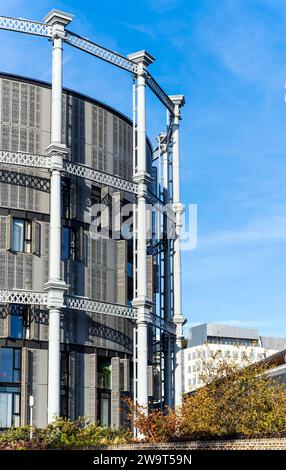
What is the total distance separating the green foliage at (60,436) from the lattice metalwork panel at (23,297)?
6283mm

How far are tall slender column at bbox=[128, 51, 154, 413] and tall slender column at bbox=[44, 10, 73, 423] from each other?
5.79 m

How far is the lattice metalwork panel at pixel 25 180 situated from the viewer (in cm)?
5100

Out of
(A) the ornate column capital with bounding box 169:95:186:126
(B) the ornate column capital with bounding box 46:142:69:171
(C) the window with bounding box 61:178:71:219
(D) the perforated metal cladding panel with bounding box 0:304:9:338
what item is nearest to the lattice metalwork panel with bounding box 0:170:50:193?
(C) the window with bounding box 61:178:71:219

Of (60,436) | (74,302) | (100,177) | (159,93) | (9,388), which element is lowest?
(60,436)

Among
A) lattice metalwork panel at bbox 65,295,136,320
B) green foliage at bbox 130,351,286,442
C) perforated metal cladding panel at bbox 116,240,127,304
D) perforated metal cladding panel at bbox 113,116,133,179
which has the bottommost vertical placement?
green foliage at bbox 130,351,286,442

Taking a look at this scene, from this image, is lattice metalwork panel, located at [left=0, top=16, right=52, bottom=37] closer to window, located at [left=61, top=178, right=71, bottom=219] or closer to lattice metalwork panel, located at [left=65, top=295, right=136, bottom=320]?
window, located at [left=61, top=178, right=71, bottom=219]

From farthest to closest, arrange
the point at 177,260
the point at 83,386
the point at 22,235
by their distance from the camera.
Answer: the point at 177,260
the point at 83,386
the point at 22,235

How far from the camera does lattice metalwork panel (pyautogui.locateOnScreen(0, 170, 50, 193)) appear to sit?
167 feet

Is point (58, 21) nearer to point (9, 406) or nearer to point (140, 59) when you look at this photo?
point (140, 59)

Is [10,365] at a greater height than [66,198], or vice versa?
[66,198]

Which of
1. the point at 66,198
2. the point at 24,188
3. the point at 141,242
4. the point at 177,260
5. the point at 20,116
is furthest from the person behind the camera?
the point at 177,260

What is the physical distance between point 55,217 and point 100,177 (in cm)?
507

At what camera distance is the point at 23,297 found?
48656 millimetres

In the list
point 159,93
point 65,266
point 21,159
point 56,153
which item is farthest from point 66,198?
point 159,93
